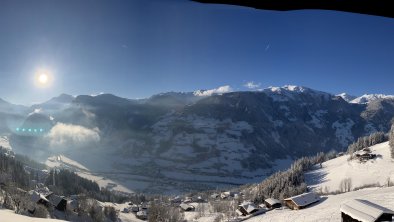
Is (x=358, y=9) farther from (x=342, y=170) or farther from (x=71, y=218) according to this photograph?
(x=342, y=170)

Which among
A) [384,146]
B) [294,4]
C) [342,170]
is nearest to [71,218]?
[294,4]

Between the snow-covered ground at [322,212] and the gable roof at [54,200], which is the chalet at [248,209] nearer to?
the snow-covered ground at [322,212]

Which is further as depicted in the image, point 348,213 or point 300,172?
point 300,172

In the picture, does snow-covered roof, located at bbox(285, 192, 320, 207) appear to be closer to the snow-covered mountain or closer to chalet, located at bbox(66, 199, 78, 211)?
the snow-covered mountain

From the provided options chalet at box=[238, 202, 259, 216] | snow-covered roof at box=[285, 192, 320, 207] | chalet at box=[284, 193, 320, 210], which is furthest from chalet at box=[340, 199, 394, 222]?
chalet at box=[238, 202, 259, 216]

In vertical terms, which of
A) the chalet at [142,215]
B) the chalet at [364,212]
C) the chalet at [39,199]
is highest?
the chalet at [364,212]

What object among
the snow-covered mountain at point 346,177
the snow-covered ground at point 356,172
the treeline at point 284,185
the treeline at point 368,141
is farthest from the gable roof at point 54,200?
the treeline at point 368,141

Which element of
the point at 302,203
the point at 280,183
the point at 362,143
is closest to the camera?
the point at 302,203
